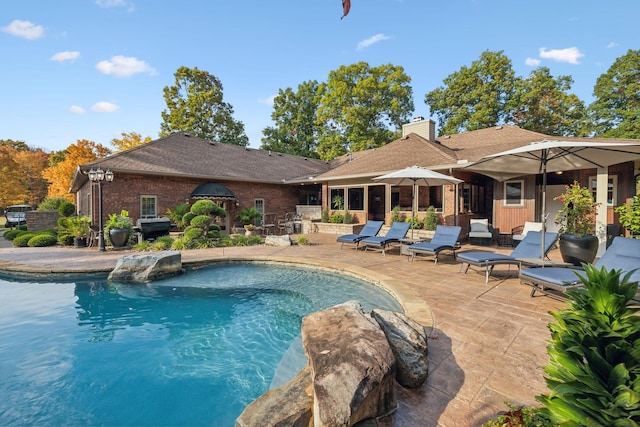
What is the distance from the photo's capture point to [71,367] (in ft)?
11.7

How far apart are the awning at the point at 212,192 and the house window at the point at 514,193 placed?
41.8 ft

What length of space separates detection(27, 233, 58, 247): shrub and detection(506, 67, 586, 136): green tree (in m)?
30.9

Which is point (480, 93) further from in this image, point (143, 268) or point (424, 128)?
point (143, 268)

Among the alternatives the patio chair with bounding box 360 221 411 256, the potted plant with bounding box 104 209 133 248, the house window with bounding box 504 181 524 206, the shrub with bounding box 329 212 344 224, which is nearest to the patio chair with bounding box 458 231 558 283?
the patio chair with bounding box 360 221 411 256

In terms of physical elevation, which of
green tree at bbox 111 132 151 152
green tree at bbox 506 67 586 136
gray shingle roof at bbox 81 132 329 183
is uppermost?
green tree at bbox 506 67 586 136

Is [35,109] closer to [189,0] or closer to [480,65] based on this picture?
[189,0]

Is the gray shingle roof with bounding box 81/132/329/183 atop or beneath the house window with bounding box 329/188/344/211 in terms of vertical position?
atop

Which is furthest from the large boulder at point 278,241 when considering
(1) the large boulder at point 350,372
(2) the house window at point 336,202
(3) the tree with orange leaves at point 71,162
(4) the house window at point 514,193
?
(3) the tree with orange leaves at point 71,162

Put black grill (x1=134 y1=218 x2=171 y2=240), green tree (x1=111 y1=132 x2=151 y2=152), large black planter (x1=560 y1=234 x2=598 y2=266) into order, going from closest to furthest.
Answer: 1. large black planter (x1=560 y1=234 x2=598 y2=266)
2. black grill (x1=134 y1=218 x2=171 y2=240)
3. green tree (x1=111 y1=132 x2=151 y2=152)

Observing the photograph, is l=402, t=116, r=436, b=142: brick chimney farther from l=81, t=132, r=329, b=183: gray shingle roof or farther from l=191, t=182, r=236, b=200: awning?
l=191, t=182, r=236, b=200: awning

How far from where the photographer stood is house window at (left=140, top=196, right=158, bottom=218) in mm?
13352

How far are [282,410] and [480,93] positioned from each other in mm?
28385

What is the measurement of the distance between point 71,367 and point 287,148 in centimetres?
2956

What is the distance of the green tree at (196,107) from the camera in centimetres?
2852
